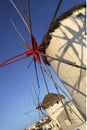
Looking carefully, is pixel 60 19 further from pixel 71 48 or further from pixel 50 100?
pixel 50 100

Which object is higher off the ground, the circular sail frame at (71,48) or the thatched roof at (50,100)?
the thatched roof at (50,100)

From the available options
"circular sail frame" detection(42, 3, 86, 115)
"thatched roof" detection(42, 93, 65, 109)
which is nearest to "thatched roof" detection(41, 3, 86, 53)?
"circular sail frame" detection(42, 3, 86, 115)

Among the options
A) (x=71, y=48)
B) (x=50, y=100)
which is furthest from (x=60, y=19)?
(x=50, y=100)

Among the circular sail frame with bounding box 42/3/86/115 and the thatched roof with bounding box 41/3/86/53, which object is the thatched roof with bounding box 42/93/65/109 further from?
the thatched roof with bounding box 41/3/86/53

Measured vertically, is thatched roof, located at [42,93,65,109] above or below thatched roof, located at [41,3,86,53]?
above

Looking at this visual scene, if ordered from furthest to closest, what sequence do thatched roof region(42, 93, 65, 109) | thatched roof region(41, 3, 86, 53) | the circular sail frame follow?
thatched roof region(42, 93, 65, 109), thatched roof region(41, 3, 86, 53), the circular sail frame

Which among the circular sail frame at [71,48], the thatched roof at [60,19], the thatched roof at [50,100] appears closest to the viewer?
the circular sail frame at [71,48]

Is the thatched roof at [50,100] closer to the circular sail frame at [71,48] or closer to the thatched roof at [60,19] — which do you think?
the circular sail frame at [71,48]

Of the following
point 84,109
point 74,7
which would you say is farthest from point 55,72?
point 74,7

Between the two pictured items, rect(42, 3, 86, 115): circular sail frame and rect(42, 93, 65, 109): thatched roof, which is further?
rect(42, 93, 65, 109): thatched roof

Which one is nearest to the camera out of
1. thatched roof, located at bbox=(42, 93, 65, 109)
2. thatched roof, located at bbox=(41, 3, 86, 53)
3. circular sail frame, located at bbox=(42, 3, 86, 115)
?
circular sail frame, located at bbox=(42, 3, 86, 115)

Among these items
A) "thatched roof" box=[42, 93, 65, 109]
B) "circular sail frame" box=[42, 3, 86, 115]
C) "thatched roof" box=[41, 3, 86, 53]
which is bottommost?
"circular sail frame" box=[42, 3, 86, 115]

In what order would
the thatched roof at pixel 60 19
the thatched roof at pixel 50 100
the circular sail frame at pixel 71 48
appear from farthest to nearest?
the thatched roof at pixel 50 100
the thatched roof at pixel 60 19
the circular sail frame at pixel 71 48

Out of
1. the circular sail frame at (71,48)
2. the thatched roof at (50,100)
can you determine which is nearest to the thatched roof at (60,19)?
the circular sail frame at (71,48)
